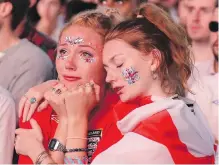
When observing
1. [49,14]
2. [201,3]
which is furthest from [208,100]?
[49,14]

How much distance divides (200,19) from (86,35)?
1.59 metres

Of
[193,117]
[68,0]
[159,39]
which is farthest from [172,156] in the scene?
[68,0]

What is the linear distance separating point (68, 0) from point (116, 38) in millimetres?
2202

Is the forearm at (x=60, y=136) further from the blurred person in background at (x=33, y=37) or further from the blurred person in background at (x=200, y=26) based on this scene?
the blurred person in background at (x=200, y=26)

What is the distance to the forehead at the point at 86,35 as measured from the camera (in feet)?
6.68

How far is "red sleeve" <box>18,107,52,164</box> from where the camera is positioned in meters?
1.99

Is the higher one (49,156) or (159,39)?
(159,39)

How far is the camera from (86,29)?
2.05 metres

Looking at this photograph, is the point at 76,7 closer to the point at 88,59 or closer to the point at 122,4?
the point at 122,4

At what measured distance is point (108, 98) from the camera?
2061mm

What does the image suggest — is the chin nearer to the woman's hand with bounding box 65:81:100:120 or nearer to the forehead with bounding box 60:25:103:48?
the woman's hand with bounding box 65:81:100:120

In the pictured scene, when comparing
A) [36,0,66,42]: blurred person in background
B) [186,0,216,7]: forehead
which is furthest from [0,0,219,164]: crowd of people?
[36,0,66,42]: blurred person in background

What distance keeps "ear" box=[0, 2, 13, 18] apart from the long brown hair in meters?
0.80

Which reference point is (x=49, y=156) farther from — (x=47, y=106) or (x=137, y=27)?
(x=137, y=27)
